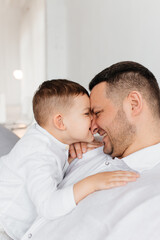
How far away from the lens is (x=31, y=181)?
114cm

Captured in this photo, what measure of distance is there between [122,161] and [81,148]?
275 millimetres

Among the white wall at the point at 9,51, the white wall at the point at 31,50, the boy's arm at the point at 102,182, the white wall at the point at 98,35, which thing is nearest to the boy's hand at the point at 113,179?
the boy's arm at the point at 102,182

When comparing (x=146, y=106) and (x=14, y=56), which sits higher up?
(x=146, y=106)

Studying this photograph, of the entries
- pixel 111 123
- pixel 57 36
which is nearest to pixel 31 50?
pixel 57 36

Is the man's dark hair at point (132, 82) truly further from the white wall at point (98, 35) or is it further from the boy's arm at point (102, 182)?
the white wall at point (98, 35)

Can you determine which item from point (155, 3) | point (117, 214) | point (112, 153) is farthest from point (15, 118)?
point (117, 214)

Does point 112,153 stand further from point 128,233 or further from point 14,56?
point 14,56

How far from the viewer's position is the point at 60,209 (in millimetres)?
1055

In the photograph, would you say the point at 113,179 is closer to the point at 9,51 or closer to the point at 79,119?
the point at 79,119

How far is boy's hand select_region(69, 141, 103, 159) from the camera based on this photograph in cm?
141

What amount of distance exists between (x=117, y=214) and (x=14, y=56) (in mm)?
4860

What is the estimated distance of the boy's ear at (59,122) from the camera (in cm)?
132

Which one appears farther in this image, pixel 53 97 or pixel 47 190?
pixel 53 97

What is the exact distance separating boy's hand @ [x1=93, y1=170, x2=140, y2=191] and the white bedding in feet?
0.05
